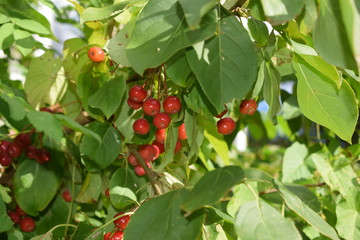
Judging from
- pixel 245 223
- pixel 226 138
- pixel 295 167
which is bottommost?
pixel 295 167

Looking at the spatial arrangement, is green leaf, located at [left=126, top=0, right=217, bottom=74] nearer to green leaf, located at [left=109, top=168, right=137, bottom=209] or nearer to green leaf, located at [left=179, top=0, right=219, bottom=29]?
green leaf, located at [left=179, top=0, right=219, bottom=29]

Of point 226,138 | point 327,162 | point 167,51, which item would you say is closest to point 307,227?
point 327,162

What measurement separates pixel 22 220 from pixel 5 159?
138 mm

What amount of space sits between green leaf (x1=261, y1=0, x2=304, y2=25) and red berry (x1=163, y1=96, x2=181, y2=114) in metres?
0.29

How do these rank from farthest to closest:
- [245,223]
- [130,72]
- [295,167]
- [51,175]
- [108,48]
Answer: [295,167] < [51,175] < [130,72] < [108,48] < [245,223]

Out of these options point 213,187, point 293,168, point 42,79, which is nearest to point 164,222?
point 213,187

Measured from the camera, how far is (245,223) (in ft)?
2.17

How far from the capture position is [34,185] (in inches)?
44.4

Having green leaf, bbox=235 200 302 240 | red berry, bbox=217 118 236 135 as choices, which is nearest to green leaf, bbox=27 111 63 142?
green leaf, bbox=235 200 302 240

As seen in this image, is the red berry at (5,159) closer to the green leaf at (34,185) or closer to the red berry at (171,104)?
the green leaf at (34,185)

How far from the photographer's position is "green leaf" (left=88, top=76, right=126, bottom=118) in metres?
0.93

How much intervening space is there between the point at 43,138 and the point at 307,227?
616 millimetres

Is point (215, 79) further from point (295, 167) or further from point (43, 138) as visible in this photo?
point (295, 167)

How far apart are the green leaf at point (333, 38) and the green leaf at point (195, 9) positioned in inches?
5.8
